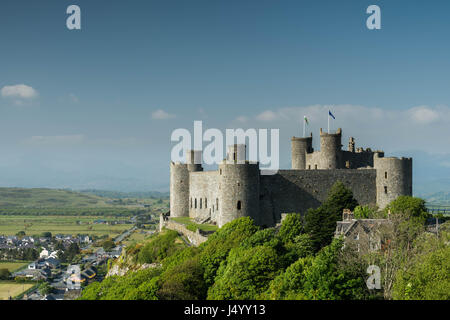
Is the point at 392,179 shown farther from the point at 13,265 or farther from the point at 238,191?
the point at 13,265

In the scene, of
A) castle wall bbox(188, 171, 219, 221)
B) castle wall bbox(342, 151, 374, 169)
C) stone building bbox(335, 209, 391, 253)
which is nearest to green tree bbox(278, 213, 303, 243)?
stone building bbox(335, 209, 391, 253)

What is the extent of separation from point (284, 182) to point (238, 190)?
20.1ft

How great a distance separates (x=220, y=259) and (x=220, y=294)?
559 cm

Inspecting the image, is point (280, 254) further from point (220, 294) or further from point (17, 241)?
point (17, 241)

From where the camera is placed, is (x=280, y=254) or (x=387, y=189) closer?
(x=280, y=254)

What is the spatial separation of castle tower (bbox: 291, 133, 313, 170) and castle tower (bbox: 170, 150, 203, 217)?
388 inches

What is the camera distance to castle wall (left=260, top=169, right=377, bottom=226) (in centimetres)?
4944

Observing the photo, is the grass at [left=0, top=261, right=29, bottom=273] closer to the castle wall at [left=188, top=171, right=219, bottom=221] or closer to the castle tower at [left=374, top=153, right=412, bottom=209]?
the castle wall at [left=188, top=171, right=219, bottom=221]

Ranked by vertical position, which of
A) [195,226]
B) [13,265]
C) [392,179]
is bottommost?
[13,265]

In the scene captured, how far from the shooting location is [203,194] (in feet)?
179

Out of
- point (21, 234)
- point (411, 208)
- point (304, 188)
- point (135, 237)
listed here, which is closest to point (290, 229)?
point (304, 188)

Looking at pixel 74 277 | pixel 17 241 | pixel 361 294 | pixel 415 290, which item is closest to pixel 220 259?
pixel 361 294

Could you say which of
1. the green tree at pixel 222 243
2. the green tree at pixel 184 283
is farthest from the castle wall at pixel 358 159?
the green tree at pixel 184 283

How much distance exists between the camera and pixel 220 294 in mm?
33875
